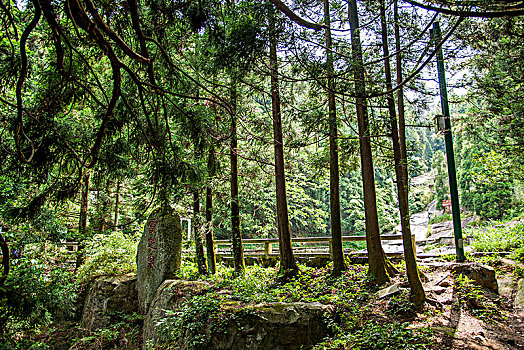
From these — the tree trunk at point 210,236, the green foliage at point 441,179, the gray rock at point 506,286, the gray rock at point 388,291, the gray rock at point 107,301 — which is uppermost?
the green foliage at point 441,179

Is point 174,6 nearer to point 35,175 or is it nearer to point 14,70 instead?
point 14,70

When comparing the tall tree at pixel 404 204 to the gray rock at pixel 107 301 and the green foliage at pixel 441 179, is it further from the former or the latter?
the green foliage at pixel 441 179

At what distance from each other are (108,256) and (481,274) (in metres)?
9.55

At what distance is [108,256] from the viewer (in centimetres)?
954

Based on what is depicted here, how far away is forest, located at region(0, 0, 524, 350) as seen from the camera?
3283mm

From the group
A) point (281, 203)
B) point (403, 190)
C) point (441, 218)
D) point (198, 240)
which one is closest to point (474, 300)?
point (403, 190)

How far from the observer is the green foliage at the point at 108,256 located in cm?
920

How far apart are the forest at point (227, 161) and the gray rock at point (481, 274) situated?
0.03 meters

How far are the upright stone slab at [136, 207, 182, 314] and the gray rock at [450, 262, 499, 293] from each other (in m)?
6.72

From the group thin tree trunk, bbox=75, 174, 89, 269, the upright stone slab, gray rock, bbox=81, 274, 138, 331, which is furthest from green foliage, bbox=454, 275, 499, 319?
thin tree trunk, bbox=75, 174, 89, 269

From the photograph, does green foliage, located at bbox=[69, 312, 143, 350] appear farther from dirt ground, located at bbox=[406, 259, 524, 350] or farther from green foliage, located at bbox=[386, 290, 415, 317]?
dirt ground, located at bbox=[406, 259, 524, 350]

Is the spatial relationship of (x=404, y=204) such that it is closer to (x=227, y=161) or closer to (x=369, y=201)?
(x=369, y=201)

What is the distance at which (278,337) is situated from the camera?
464cm

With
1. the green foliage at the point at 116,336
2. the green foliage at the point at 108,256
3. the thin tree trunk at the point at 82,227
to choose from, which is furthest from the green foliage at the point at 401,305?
the thin tree trunk at the point at 82,227
